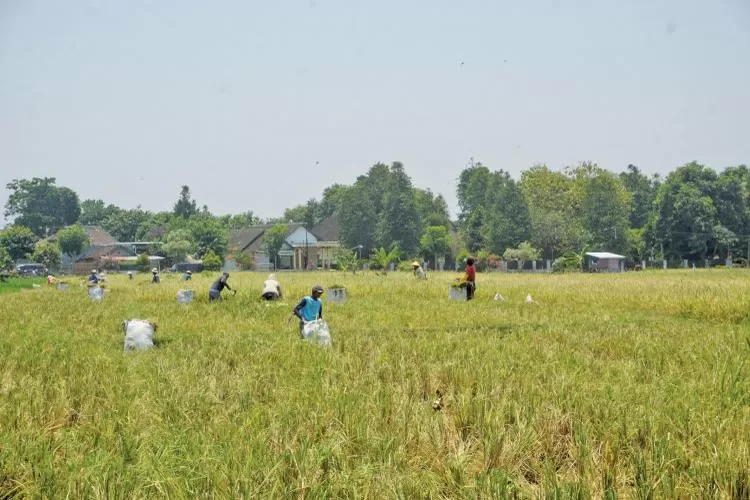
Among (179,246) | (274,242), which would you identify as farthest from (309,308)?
(274,242)

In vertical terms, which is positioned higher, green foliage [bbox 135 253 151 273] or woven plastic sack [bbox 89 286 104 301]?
green foliage [bbox 135 253 151 273]

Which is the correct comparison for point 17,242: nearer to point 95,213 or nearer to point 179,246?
point 179,246

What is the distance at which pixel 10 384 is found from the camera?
625cm

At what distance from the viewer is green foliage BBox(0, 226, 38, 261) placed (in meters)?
75.9

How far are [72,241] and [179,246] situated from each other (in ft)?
54.8

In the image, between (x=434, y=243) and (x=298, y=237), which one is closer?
(x=434, y=243)

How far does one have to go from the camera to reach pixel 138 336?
9.56 metres

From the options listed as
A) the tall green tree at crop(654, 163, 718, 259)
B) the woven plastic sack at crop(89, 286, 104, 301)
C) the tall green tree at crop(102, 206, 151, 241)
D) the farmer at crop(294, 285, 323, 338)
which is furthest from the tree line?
the farmer at crop(294, 285, 323, 338)

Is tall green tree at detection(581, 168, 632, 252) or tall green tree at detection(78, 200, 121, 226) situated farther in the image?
tall green tree at detection(78, 200, 121, 226)

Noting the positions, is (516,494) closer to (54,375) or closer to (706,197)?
(54,375)

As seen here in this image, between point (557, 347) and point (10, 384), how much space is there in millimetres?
6530

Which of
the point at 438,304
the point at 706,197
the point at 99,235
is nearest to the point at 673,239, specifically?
the point at 706,197

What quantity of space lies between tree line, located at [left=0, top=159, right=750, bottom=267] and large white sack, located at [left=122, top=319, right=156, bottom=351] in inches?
1826

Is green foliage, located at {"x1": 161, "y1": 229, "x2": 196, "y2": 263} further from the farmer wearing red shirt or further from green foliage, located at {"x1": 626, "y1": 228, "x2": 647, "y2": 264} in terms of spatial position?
the farmer wearing red shirt
